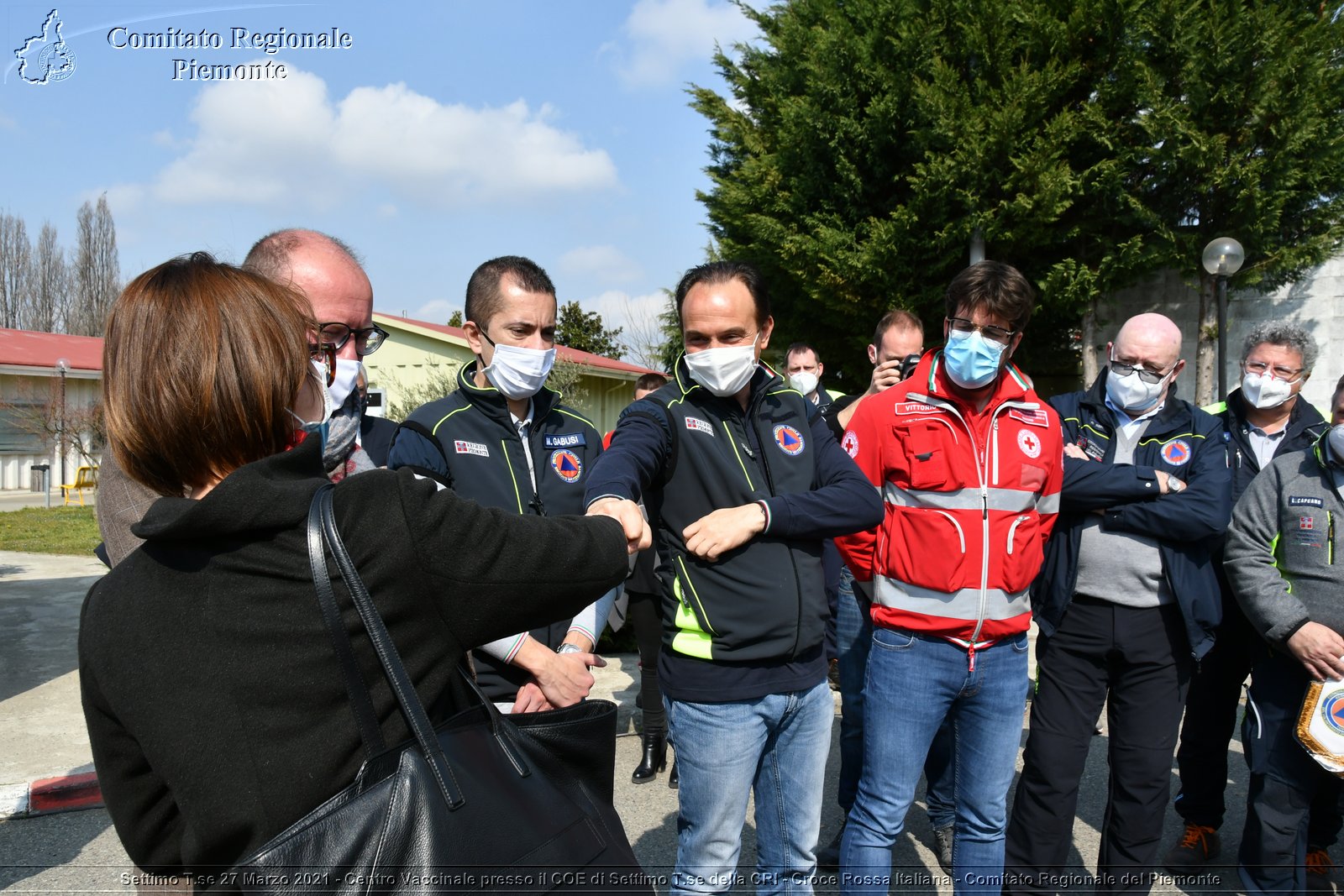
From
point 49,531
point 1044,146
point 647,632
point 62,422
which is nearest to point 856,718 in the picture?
point 647,632

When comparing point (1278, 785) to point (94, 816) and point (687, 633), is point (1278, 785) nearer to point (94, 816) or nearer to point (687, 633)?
point (687, 633)

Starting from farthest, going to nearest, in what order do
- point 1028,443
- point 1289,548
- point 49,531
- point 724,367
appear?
point 49,531 → point 1289,548 → point 1028,443 → point 724,367

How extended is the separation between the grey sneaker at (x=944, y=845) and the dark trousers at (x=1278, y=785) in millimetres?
1054

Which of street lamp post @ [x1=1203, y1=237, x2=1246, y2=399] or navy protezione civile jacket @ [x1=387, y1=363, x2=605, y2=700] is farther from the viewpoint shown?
street lamp post @ [x1=1203, y1=237, x2=1246, y2=399]

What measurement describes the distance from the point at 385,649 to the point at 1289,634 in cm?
328

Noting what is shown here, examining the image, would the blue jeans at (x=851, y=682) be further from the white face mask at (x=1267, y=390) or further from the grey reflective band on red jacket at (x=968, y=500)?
the white face mask at (x=1267, y=390)

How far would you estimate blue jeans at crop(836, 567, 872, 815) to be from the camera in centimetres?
378

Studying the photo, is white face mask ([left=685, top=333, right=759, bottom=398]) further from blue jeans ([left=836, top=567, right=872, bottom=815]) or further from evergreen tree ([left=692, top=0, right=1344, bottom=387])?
evergreen tree ([left=692, top=0, right=1344, bottom=387])

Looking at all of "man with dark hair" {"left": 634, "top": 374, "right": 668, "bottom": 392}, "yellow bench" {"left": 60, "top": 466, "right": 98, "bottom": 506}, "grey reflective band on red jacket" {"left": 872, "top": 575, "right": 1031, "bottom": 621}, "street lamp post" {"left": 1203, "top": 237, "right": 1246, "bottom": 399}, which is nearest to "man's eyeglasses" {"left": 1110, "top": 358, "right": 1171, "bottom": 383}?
"grey reflective band on red jacket" {"left": 872, "top": 575, "right": 1031, "bottom": 621}

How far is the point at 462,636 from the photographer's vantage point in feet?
3.98

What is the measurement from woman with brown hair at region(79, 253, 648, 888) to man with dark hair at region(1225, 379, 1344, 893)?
3030mm

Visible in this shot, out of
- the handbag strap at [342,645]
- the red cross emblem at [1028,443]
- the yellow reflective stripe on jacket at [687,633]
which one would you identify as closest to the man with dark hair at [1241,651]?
the red cross emblem at [1028,443]

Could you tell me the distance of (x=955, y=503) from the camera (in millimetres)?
2727

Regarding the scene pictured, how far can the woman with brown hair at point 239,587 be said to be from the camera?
3.56ft
